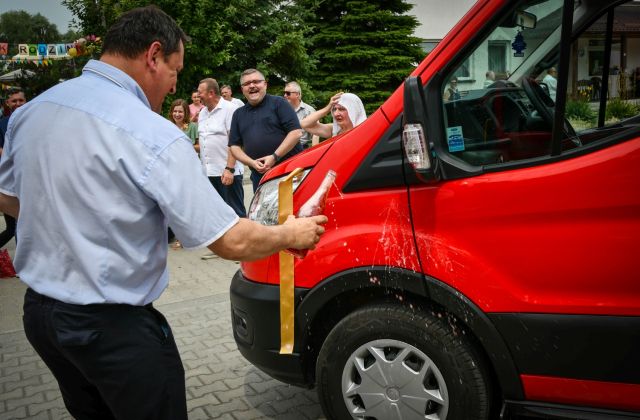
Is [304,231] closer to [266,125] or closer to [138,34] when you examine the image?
[138,34]

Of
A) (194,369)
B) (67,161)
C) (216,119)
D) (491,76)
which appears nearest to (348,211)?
(491,76)

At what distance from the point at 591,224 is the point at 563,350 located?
20.5 inches

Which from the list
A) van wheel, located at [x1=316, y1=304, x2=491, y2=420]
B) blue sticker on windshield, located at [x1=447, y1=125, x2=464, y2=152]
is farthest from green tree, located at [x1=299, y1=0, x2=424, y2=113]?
van wheel, located at [x1=316, y1=304, x2=491, y2=420]

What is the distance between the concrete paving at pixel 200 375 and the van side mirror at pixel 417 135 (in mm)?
1685

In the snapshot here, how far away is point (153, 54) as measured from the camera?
77.9 inches

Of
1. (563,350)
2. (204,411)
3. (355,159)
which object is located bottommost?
(204,411)

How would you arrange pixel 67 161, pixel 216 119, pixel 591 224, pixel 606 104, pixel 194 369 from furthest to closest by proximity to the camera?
1. pixel 216 119
2. pixel 194 369
3. pixel 606 104
4. pixel 591 224
5. pixel 67 161

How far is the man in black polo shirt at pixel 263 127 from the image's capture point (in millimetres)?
6348

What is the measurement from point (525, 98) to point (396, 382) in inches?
55.7

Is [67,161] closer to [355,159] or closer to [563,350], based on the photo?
[355,159]

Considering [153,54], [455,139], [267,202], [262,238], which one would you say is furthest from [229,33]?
[262,238]

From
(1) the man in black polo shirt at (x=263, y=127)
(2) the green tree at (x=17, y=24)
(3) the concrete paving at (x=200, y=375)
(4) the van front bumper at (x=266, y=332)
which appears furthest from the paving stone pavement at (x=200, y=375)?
(2) the green tree at (x=17, y=24)

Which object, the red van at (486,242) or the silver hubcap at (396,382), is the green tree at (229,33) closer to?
the red van at (486,242)

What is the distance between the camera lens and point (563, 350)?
8.14 feet
